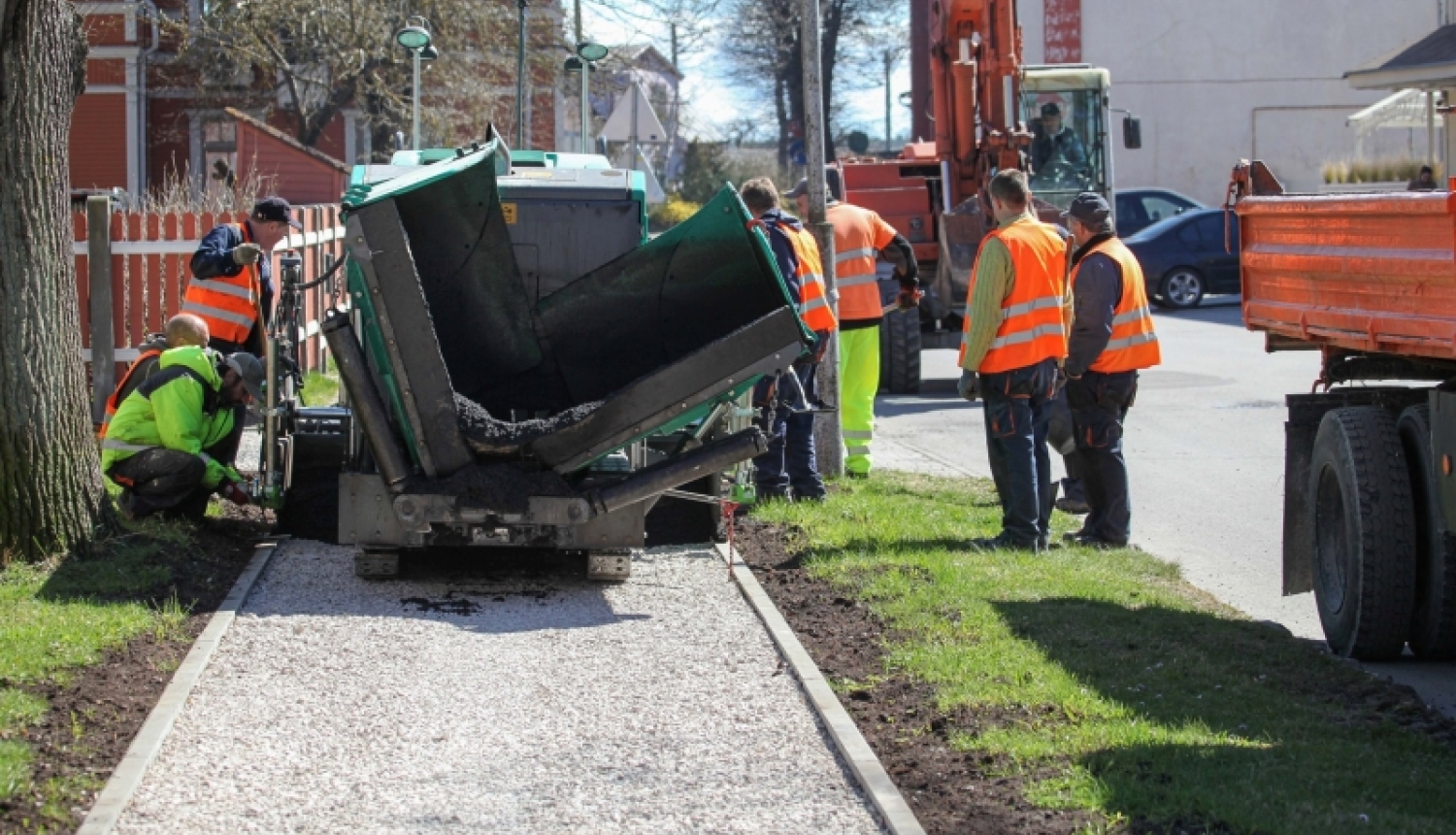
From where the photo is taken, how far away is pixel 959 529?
30.7 ft

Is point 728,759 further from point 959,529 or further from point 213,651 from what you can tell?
point 959,529

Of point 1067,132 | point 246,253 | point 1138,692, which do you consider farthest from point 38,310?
point 1067,132

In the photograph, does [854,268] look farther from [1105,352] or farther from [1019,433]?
[1019,433]

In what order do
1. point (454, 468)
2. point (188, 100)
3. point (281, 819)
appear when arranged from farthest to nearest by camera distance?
point (188, 100) → point (454, 468) → point (281, 819)

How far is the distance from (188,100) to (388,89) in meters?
6.26

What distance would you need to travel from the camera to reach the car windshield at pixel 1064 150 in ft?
59.8

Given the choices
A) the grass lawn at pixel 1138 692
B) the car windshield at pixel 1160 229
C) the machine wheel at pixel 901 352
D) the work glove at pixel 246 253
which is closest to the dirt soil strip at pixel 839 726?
the grass lawn at pixel 1138 692

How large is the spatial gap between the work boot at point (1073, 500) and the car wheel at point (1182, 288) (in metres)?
18.0

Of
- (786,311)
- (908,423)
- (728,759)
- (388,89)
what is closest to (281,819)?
(728,759)

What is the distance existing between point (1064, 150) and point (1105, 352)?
9.87m

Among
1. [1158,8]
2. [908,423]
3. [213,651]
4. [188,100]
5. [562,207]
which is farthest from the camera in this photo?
[1158,8]

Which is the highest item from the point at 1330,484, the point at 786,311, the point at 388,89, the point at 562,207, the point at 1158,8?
the point at 1158,8

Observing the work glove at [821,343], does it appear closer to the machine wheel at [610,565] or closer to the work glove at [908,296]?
the work glove at [908,296]

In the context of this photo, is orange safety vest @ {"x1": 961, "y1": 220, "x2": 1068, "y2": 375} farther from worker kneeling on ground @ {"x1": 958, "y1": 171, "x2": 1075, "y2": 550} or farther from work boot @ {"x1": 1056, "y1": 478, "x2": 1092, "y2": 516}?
work boot @ {"x1": 1056, "y1": 478, "x2": 1092, "y2": 516}
